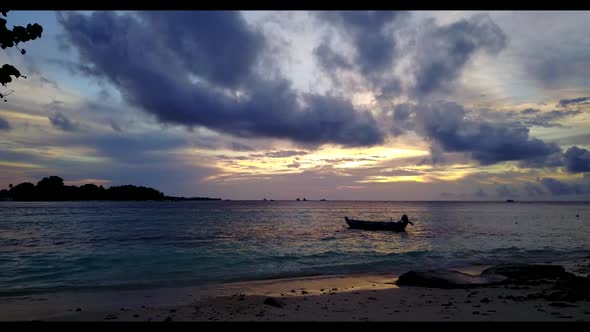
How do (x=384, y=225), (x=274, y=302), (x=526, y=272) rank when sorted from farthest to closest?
1. (x=384, y=225)
2. (x=526, y=272)
3. (x=274, y=302)

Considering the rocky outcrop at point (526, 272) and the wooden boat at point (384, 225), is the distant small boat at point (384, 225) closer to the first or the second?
the wooden boat at point (384, 225)

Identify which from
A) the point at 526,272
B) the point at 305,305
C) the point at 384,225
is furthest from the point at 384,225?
the point at 305,305

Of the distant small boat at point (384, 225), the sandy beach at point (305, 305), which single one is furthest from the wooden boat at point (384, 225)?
the sandy beach at point (305, 305)

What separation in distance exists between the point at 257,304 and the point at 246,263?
40.4 feet

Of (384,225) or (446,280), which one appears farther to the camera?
(384,225)

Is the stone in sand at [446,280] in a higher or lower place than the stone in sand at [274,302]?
higher

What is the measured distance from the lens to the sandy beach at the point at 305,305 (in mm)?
9336

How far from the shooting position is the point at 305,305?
1127cm

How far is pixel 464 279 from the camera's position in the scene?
46.2 ft

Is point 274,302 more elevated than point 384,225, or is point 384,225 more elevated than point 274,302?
point 384,225

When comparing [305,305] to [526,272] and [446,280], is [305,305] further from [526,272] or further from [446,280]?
[526,272]

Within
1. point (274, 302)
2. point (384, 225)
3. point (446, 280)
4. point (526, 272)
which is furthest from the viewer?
point (384, 225)
